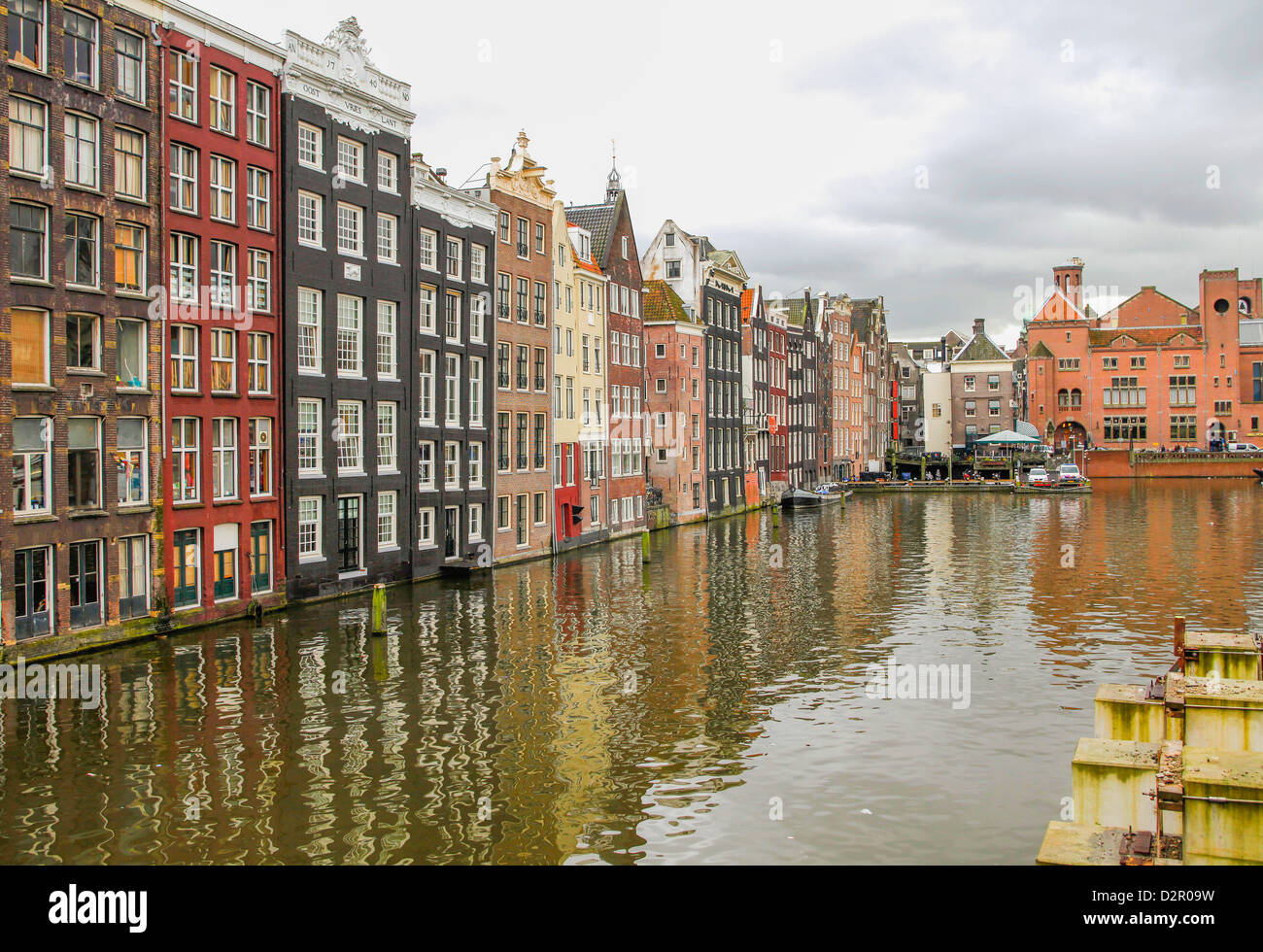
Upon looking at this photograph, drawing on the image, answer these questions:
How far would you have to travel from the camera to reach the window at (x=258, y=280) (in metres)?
37.9

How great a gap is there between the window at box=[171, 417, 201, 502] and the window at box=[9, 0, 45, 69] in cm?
1135

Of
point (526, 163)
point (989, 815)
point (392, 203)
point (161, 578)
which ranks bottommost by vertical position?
point (989, 815)

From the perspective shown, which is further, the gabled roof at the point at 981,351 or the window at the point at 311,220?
the gabled roof at the point at 981,351

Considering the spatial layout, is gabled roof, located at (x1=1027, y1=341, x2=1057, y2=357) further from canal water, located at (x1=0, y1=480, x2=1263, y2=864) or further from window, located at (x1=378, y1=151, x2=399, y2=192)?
window, located at (x1=378, y1=151, x2=399, y2=192)

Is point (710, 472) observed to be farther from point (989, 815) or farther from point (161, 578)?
point (989, 815)

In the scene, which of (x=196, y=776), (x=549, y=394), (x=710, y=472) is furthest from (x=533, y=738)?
(x=710, y=472)

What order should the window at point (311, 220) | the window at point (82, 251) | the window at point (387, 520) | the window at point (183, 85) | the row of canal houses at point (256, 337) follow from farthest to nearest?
1. the window at point (387, 520)
2. the window at point (311, 220)
3. the window at point (183, 85)
4. the window at point (82, 251)
5. the row of canal houses at point (256, 337)

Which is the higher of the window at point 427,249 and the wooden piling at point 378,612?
the window at point 427,249

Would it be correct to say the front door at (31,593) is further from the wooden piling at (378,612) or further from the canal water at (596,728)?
the wooden piling at (378,612)

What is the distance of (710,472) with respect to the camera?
8800 centimetres

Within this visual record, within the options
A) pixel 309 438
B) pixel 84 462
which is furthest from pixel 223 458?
pixel 84 462

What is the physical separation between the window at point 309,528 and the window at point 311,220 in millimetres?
10060

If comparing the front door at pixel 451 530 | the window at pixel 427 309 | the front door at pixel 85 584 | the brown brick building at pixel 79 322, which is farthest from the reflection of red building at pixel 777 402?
the front door at pixel 85 584
